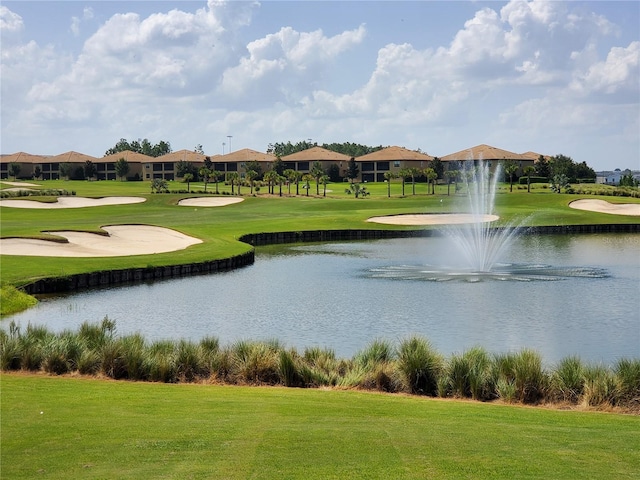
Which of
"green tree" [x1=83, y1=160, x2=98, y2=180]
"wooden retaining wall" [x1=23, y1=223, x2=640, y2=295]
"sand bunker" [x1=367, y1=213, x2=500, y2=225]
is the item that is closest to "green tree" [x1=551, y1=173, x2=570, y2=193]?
"sand bunker" [x1=367, y1=213, x2=500, y2=225]

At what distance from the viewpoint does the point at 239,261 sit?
4916cm

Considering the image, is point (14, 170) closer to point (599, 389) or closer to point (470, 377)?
point (470, 377)

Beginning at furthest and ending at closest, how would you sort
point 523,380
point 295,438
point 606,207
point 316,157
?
point 316,157
point 606,207
point 523,380
point 295,438

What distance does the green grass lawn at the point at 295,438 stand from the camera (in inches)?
422

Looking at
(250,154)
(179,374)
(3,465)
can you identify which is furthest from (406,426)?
(250,154)

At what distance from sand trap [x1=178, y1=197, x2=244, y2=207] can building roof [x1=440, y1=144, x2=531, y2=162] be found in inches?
2327

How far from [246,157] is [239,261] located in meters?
118

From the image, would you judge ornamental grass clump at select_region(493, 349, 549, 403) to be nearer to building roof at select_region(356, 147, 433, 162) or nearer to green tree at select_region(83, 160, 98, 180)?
building roof at select_region(356, 147, 433, 162)

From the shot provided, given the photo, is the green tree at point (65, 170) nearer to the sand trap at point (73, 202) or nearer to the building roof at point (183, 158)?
the building roof at point (183, 158)

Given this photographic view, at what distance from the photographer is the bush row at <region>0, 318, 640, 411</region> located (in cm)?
1697

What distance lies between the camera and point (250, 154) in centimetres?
16712

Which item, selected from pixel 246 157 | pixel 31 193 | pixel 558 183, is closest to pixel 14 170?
pixel 246 157

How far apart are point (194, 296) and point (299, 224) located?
3632cm

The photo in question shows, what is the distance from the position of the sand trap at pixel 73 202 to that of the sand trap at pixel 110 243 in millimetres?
28198
